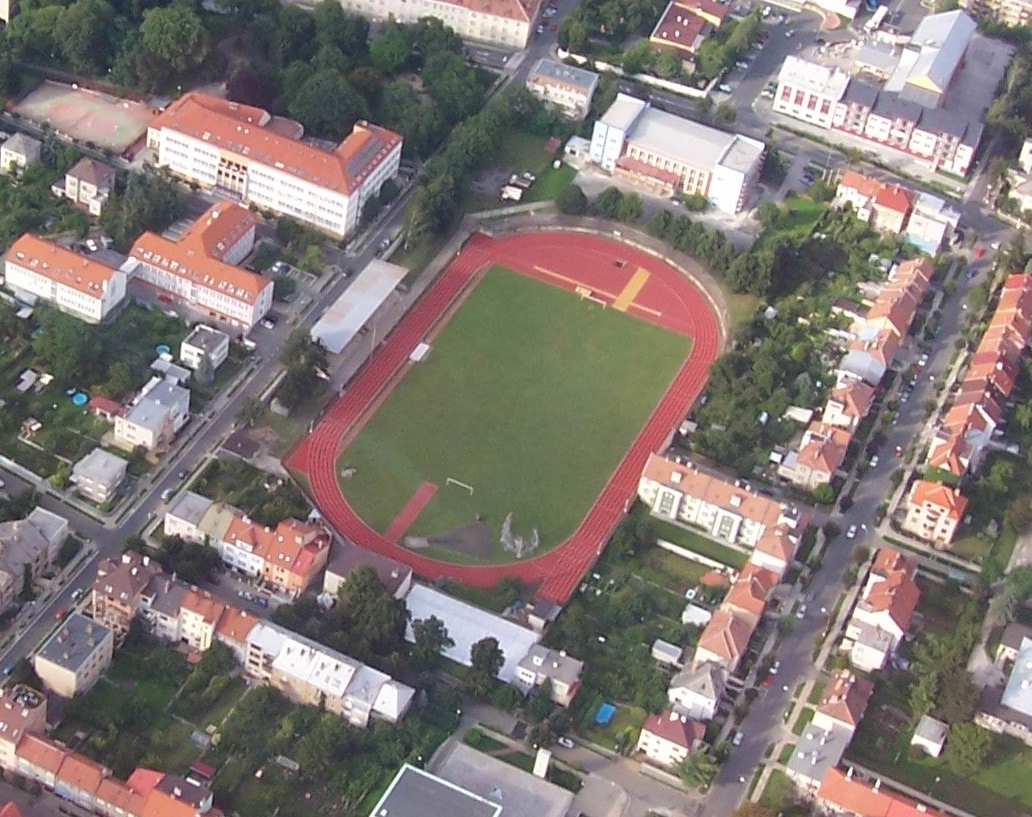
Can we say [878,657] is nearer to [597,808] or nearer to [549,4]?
[597,808]

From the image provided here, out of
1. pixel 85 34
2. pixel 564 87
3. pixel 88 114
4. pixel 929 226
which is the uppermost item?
pixel 929 226

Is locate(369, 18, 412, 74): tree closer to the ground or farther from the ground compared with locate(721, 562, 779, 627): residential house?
farther from the ground

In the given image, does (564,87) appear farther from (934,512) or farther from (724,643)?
(724,643)

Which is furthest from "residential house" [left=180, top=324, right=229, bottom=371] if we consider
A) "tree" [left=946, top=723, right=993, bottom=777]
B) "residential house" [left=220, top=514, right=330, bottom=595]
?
"tree" [left=946, top=723, right=993, bottom=777]

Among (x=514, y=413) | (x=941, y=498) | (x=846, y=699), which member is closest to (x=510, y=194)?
(x=514, y=413)

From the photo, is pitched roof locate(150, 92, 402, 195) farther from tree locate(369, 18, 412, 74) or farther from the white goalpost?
the white goalpost
